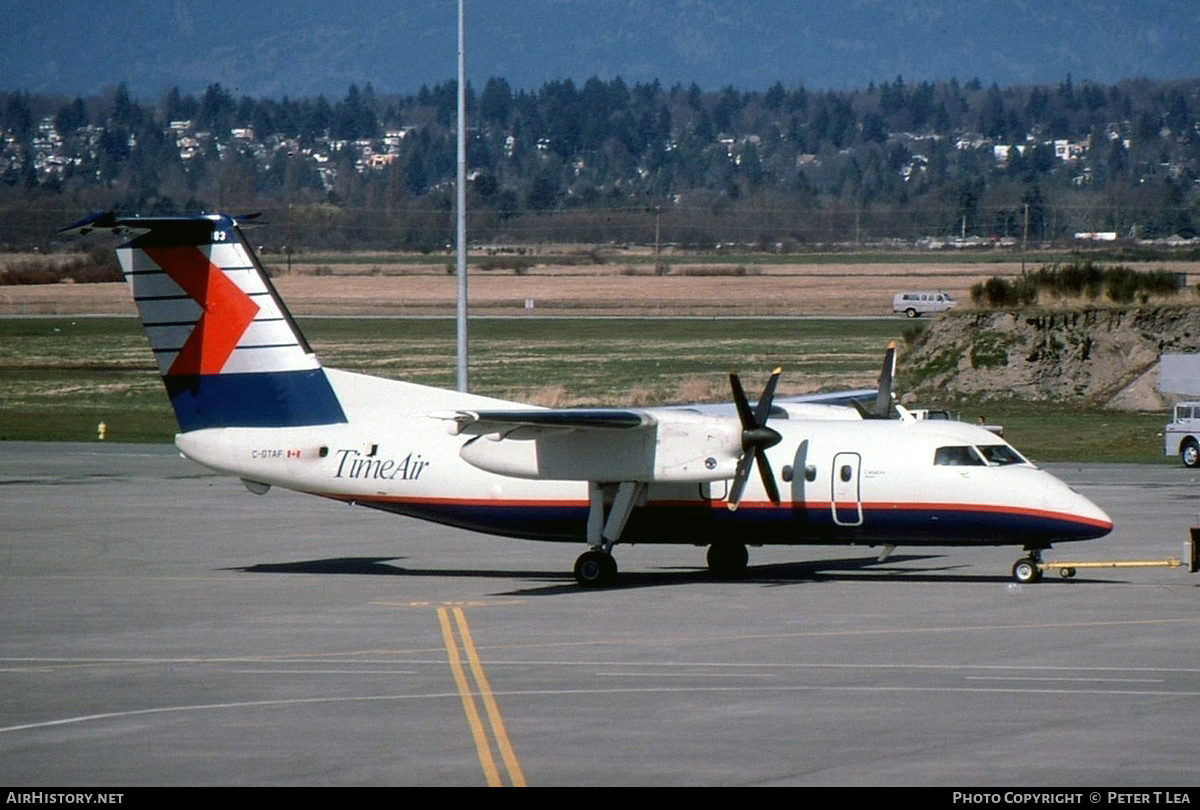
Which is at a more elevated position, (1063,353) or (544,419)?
(544,419)

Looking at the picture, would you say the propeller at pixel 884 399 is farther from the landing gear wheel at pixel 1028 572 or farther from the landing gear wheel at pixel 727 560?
the landing gear wheel at pixel 1028 572

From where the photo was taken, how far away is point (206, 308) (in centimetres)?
2939

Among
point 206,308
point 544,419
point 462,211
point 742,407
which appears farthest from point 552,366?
point 544,419

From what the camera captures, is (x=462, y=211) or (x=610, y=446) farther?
(x=462, y=211)

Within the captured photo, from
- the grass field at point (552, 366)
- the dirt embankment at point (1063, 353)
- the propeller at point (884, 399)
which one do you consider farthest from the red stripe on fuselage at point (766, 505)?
the dirt embankment at point (1063, 353)

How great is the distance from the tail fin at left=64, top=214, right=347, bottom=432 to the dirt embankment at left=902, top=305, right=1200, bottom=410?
42835mm

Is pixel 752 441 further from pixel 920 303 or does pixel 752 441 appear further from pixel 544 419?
pixel 920 303

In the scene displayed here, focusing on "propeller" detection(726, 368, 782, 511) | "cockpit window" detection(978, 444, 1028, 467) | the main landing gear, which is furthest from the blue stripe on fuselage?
"cockpit window" detection(978, 444, 1028, 467)

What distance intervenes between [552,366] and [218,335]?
5195 cm

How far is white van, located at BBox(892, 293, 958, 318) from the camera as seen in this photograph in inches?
4386

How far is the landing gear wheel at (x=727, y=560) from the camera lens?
29.1m

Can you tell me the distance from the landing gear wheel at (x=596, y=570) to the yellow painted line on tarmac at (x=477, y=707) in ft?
10.1

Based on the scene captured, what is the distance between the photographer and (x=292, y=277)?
148500 mm

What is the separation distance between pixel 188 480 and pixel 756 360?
137 ft
